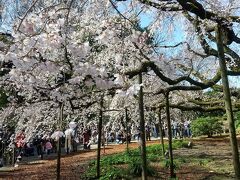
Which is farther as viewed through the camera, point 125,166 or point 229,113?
point 125,166

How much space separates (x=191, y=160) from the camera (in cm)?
1396

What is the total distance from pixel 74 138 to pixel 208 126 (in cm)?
1254

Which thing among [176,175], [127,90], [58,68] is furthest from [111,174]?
[127,90]

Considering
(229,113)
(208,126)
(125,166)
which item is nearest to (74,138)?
(125,166)

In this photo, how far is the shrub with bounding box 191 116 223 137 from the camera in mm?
25413

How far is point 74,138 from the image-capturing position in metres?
15.2

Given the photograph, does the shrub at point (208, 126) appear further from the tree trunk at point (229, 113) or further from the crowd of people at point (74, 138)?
the tree trunk at point (229, 113)

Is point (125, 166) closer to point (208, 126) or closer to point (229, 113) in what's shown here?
point (229, 113)

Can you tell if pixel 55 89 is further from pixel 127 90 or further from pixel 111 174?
pixel 111 174

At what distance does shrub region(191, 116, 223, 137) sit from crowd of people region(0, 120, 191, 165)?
1.92 m

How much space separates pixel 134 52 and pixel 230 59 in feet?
11.0

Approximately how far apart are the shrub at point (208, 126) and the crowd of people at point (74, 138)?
1921 mm

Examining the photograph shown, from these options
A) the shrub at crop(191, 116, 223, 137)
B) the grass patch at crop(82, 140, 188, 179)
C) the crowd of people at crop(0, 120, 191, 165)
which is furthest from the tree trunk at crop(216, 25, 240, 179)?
the shrub at crop(191, 116, 223, 137)

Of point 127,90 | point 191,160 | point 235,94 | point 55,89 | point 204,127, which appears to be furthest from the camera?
point 204,127
